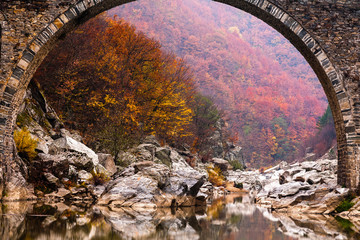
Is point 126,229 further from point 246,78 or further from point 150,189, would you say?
point 246,78

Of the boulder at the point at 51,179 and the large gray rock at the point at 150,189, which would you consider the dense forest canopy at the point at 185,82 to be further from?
the boulder at the point at 51,179

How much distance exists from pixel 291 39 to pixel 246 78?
235 feet

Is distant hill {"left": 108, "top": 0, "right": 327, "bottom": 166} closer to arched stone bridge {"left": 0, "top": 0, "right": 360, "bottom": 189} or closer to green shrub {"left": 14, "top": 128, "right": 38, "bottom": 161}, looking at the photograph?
arched stone bridge {"left": 0, "top": 0, "right": 360, "bottom": 189}

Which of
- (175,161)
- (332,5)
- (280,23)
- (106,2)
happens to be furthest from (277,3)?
(175,161)

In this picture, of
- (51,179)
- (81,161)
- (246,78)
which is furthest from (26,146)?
(246,78)

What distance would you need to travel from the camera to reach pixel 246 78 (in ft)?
269

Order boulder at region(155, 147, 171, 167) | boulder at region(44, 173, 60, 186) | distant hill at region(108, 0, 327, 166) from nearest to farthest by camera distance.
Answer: boulder at region(44, 173, 60, 186), boulder at region(155, 147, 171, 167), distant hill at region(108, 0, 327, 166)

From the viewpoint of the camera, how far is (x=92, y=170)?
12188 mm

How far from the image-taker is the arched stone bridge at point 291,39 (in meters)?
10.1

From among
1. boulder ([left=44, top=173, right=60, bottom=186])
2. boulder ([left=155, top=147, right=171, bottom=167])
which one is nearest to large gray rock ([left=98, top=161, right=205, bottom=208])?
boulder ([left=44, top=173, right=60, bottom=186])

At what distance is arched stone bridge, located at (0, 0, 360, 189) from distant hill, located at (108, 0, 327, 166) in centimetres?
4442

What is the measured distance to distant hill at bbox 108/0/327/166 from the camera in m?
67.1

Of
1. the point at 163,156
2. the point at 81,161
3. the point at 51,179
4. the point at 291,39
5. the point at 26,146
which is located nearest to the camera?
the point at 51,179

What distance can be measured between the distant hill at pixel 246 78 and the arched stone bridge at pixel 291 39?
44421 mm
